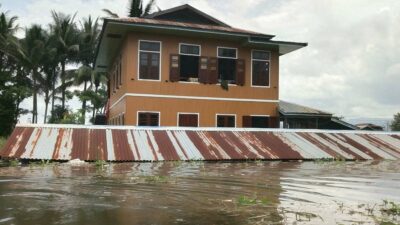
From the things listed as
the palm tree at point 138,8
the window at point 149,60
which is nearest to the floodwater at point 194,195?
the window at point 149,60

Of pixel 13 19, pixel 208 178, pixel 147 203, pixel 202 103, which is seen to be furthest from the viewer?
pixel 13 19

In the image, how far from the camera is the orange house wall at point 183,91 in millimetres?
20859

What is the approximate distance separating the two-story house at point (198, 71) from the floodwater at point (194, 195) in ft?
27.8

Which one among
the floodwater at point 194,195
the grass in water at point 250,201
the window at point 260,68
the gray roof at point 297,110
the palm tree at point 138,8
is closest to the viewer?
the floodwater at point 194,195

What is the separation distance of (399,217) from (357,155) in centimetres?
1084

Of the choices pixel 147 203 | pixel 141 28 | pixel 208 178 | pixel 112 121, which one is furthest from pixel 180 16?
pixel 147 203

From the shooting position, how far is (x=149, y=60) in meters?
21.2

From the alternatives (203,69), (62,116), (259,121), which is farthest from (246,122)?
(62,116)

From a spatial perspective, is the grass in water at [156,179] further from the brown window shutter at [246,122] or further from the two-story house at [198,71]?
the brown window shutter at [246,122]

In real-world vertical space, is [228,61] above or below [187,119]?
above

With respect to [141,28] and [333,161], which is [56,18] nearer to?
[141,28]

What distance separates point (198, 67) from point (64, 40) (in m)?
24.4

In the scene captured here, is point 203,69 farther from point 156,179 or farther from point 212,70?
point 156,179

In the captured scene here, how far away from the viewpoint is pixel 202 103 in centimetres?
2200
